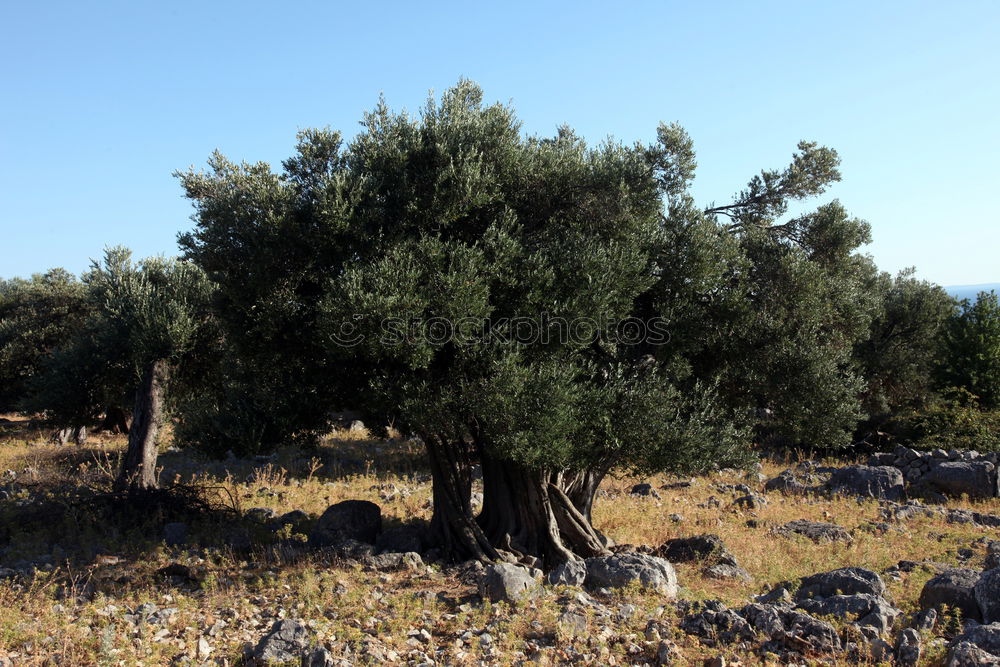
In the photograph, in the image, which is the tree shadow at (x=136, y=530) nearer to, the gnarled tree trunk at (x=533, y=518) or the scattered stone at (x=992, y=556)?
the gnarled tree trunk at (x=533, y=518)

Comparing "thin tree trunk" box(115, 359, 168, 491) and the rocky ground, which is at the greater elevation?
"thin tree trunk" box(115, 359, 168, 491)

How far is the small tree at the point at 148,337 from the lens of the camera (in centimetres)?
1584

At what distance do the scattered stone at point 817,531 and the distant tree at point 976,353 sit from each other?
653 inches

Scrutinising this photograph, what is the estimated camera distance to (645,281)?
36.9 ft

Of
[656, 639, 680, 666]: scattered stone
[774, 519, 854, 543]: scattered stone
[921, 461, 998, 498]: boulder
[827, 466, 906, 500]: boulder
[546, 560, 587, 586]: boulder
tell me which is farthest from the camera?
[827, 466, 906, 500]: boulder

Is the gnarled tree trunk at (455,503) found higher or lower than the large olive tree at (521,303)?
lower

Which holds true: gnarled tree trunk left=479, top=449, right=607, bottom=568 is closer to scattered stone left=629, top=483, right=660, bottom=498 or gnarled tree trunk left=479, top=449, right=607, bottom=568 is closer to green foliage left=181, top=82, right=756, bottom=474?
green foliage left=181, top=82, right=756, bottom=474

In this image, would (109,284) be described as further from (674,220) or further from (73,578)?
(674,220)

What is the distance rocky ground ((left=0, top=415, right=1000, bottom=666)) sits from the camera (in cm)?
821

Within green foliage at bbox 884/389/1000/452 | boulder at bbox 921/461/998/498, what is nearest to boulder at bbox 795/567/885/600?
boulder at bbox 921/461/998/498

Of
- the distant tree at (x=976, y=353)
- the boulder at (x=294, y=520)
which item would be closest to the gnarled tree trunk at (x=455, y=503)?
the boulder at (x=294, y=520)

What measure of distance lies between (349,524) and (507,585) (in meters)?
4.66

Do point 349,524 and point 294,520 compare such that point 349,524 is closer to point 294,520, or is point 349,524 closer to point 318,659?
point 294,520

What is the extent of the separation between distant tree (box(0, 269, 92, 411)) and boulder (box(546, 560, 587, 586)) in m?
23.7
